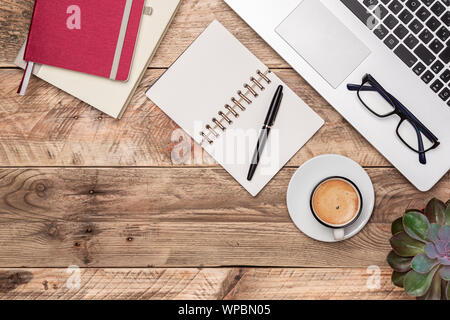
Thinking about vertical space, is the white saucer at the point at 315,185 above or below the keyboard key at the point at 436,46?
below

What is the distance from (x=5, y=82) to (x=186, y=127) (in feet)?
1.42

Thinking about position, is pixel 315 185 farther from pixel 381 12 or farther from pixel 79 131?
pixel 79 131

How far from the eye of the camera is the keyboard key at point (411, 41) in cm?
83

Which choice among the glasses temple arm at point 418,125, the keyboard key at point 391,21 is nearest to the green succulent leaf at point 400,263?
the glasses temple arm at point 418,125

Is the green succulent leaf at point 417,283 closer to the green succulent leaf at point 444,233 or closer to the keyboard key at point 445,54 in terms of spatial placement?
the green succulent leaf at point 444,233

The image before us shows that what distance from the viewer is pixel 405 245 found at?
30.8 inches

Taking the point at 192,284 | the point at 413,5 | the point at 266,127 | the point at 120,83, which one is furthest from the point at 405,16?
the point at 192,284

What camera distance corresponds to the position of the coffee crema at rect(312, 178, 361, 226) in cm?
87

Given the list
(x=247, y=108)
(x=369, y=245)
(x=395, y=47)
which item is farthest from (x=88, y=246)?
(x=395, y=47)

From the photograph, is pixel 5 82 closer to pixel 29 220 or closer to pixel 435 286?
pixel 29 220

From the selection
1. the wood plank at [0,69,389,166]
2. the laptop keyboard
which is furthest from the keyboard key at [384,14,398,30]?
the wood plank at [0,69,389,166]

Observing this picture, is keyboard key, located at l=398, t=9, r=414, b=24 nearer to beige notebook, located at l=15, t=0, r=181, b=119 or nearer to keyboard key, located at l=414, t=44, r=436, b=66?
keyboard key, located at l=414, t=44, r=436, b=66

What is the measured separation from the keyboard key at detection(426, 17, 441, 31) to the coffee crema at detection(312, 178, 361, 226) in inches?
13.8

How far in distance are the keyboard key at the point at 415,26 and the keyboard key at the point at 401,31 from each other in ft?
0.04
